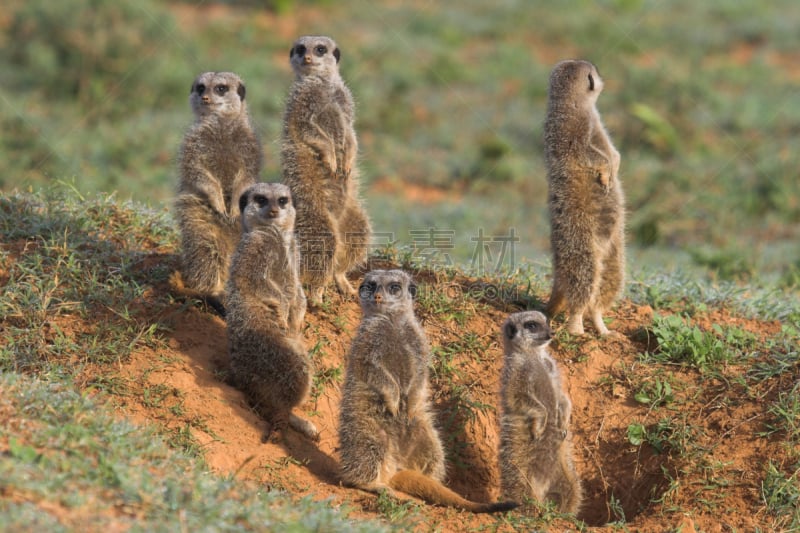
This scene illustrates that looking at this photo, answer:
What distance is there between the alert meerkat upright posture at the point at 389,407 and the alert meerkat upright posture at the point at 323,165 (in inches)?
40.6

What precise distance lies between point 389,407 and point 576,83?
255 centimetres

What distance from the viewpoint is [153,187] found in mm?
11305

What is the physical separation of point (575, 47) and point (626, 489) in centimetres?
1315

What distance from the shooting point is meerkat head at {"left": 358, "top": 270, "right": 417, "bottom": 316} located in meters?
5.34

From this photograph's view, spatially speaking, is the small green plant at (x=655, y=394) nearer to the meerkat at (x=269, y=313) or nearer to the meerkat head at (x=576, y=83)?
the meerkat head at (x=576, y=83)

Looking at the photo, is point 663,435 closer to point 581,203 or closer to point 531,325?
point 531,325

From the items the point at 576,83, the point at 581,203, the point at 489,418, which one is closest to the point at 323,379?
the point at 489,418

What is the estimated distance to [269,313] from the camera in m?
5.50

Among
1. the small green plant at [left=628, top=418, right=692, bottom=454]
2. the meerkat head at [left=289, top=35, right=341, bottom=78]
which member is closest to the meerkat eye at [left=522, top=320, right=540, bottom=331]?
the small green plant at [left=628, top=418, right=692, bottom=454]

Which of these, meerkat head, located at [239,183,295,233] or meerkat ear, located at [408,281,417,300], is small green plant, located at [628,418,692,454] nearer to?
meerkat ear, located at [408,281,417,300]

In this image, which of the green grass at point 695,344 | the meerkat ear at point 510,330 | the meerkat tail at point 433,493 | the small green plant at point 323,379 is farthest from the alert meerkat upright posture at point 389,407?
the green grass at point 695,344

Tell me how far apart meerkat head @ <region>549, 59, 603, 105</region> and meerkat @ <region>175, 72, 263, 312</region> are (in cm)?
201

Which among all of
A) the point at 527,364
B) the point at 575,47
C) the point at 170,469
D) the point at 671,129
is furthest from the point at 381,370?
the point at 575,47

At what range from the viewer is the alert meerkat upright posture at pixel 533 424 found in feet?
17.2
